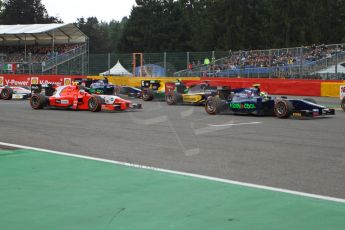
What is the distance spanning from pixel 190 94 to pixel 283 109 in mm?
5743

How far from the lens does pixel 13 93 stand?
933 inches

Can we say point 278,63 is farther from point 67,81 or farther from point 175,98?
point 67,81

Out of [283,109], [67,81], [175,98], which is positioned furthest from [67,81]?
[283,109]

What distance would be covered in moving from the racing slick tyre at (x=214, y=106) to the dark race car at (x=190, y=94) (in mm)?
2550

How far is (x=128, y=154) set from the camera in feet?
28.4

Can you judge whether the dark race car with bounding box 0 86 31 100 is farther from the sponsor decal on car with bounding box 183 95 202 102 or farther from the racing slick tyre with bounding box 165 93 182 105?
the sponsor decal on car with bounding box 183 95 202 102

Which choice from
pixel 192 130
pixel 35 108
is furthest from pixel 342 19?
pixel 192 130

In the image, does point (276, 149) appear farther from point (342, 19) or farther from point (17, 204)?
point (342, 19)

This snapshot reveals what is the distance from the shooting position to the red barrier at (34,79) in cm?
3199

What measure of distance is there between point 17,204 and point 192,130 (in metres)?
6.77

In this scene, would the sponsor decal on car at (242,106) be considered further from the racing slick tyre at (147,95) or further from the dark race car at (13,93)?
the dark race car at (13,93)

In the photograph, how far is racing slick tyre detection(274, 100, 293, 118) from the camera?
47.2 ft

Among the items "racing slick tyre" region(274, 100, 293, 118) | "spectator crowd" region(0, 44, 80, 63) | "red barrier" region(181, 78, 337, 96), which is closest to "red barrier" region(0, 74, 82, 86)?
"red barrier" region(181, 78, 337, 96)

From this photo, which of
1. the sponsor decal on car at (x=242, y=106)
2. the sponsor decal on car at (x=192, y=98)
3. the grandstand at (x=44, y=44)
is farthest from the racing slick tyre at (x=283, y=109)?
the grandstand at (x=44, y=44)
